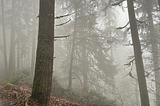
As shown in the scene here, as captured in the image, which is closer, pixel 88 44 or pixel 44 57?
pixel 44 57

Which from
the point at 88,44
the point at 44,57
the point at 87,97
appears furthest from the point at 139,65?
the point at 88,44

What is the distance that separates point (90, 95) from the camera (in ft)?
25.0

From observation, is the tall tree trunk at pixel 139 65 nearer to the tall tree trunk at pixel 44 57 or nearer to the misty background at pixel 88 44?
the misty background at pixel 88 44

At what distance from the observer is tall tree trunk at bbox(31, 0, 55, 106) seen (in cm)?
372

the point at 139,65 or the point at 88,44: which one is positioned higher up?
the point at 88,44

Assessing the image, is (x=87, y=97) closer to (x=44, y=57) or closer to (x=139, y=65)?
(x=139, y=65)

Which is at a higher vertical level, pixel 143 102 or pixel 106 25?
pixel 106 25

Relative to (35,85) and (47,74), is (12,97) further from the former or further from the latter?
(47,74)

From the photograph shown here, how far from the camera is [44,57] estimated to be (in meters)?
3.78

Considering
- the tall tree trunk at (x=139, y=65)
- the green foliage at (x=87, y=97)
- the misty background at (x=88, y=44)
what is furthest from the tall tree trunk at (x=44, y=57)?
the tall tree trunk at (x=139, y=65)

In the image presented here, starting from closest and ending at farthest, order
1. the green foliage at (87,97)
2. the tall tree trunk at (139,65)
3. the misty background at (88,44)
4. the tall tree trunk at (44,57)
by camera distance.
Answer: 1. the tall tree trunk at (44,57)
2. the tall tree trunk at (139,65)
3. the green foliage at (87,97)
4. the misty background at (88,44)

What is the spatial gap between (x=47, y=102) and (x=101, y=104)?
165 inches

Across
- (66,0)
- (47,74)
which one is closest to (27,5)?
(66,0)

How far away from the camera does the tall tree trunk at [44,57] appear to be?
3717mm
